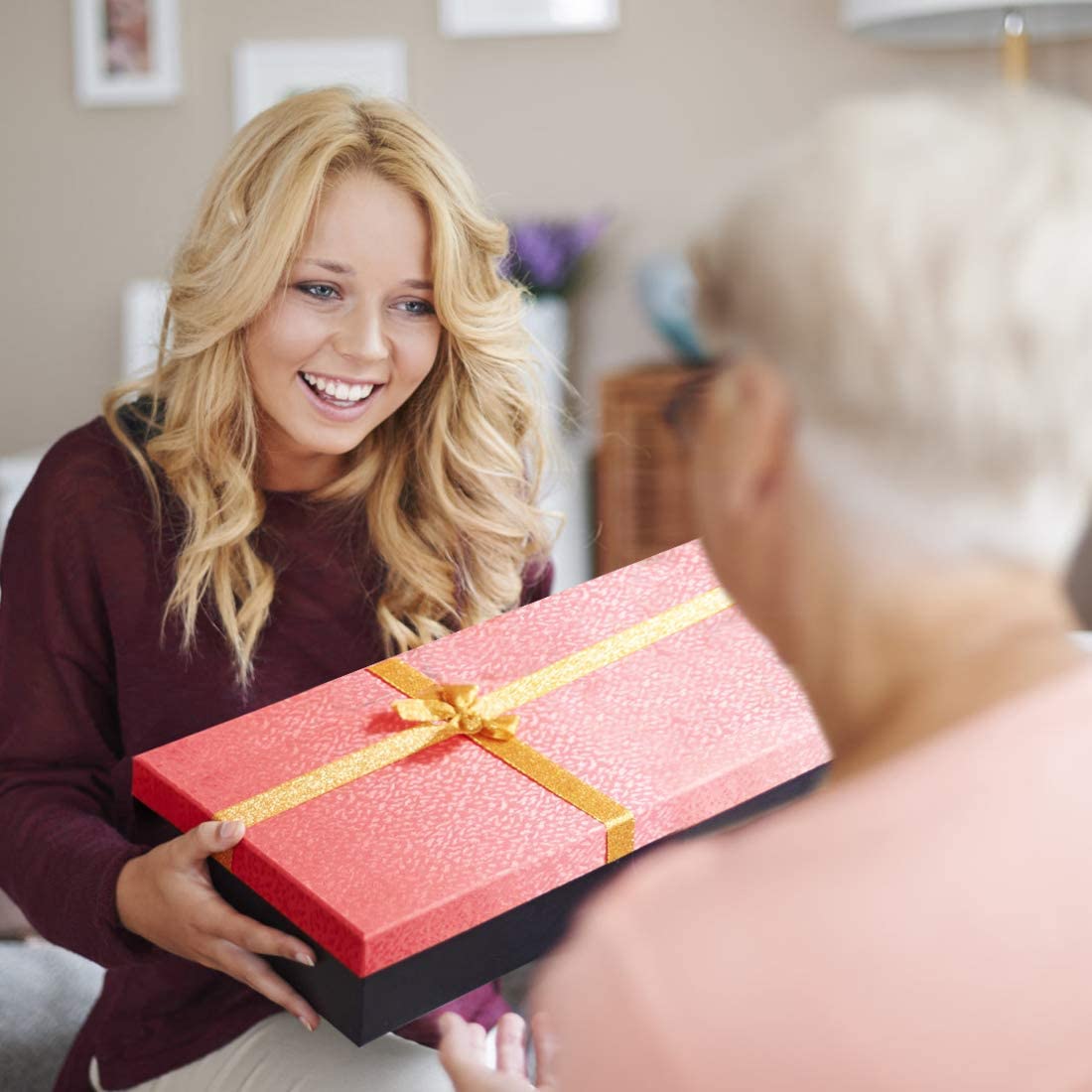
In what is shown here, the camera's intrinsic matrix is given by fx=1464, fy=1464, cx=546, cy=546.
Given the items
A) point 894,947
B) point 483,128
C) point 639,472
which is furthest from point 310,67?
point 894,947

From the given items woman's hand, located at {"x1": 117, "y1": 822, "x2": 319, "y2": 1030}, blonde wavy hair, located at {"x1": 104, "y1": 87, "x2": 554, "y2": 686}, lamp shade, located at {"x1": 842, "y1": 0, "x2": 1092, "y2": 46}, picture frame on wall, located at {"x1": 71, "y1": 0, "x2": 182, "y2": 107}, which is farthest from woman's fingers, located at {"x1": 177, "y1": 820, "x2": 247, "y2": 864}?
picture frame on wall, located at {"x1": 71, "y1": 0, "x2": 182, "y2": 107}

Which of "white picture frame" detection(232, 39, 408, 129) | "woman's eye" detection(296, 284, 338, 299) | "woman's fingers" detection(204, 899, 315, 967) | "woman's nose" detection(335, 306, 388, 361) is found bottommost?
"woman's fingers" detection(204, 899, 315, 967)

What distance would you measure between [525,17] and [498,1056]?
3071 mm

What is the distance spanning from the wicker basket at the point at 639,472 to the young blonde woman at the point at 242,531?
1850 millimetres

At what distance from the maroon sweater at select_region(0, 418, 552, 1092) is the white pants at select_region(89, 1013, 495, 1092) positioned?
20mm

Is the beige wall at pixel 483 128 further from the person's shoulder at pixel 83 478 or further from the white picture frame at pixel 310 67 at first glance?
the person's shoulder at pixel 83 478

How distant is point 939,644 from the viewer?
0.62 metres

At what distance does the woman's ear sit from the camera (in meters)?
0.63

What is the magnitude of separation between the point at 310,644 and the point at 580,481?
89.5 inches

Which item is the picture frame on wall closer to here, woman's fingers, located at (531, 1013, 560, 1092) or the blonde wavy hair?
the blonde wavy hair

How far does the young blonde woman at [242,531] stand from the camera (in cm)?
125

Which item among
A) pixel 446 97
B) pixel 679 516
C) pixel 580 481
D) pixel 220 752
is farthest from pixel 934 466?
pixel 446 97

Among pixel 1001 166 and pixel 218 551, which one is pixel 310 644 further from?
pixel 1001 166

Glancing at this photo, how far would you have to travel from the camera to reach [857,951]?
1.89 ft
